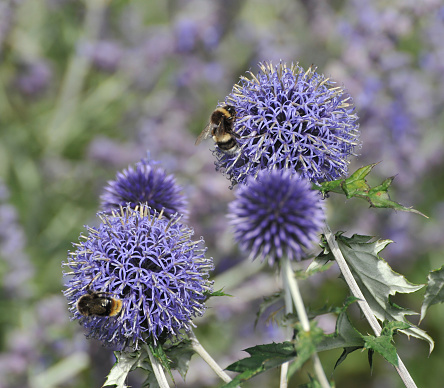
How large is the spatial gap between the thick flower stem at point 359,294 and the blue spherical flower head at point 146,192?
100cm

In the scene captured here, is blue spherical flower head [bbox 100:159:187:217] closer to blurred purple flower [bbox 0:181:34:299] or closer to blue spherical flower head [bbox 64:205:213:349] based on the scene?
blue spherical flower head [bbox 64:205:213:349]

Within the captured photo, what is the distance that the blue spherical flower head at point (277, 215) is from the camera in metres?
2.10

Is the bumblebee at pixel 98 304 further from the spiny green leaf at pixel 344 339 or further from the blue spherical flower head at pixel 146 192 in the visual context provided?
the spiny green leaf at pixel 344 339

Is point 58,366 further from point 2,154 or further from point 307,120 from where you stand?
point 307,120

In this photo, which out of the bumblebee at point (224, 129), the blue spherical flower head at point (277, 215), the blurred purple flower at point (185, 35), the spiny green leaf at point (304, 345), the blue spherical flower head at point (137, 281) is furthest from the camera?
the blurred purple flower at point (185, 35)

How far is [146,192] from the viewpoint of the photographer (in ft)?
9.84

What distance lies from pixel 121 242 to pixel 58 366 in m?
2.88

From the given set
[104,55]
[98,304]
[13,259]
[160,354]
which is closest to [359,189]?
[160,354]

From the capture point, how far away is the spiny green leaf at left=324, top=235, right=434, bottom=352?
229 cm

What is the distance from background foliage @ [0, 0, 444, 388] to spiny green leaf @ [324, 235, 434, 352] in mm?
2696

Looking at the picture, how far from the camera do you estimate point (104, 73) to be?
22.5 feet

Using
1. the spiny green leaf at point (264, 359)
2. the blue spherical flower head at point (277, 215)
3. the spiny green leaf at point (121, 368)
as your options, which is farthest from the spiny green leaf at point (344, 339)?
the spiny green leaf at point (121, 368)

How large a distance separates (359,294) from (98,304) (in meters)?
1.12

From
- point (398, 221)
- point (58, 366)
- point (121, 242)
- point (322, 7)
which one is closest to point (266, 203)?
point (121, 242)
